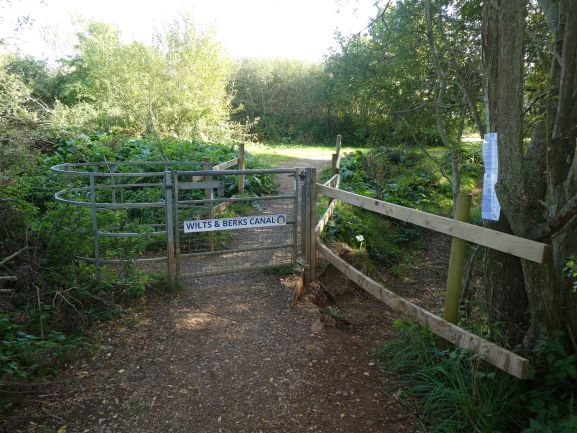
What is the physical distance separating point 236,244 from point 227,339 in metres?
2.98

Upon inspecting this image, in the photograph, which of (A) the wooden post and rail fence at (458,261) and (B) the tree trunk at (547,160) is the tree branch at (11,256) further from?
(B) the tree trunk at (547,160)

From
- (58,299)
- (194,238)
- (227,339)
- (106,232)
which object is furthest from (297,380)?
(194,238)

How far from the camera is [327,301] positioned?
5629mm

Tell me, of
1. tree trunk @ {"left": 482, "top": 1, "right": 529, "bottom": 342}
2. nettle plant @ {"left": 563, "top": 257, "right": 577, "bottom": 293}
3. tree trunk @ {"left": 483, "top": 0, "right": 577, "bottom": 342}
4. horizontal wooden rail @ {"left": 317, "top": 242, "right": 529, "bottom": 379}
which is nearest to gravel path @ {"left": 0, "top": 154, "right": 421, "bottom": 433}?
horizontal wooden rail @ {"left": 317, "top": 242, "right": 529, "bottom": 379}

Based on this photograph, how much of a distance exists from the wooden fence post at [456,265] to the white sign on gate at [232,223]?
2386 millimetres

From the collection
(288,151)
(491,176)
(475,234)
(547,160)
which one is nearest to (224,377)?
(475,234)

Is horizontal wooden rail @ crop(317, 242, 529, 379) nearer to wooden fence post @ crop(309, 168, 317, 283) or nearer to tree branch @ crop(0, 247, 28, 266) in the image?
wooden fence post @ crop(309, 168, 317, 283)

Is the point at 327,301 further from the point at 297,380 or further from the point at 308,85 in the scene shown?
the point at 308,85

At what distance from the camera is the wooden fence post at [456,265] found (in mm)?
3490

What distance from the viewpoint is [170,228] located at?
535 centimetres

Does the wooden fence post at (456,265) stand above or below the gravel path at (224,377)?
above

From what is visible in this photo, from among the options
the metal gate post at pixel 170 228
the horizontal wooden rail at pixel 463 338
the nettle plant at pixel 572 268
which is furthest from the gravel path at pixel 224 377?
the nettle plant at pixel 572 268

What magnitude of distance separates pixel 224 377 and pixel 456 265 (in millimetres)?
2101

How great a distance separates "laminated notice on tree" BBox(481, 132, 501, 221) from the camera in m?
3.35
